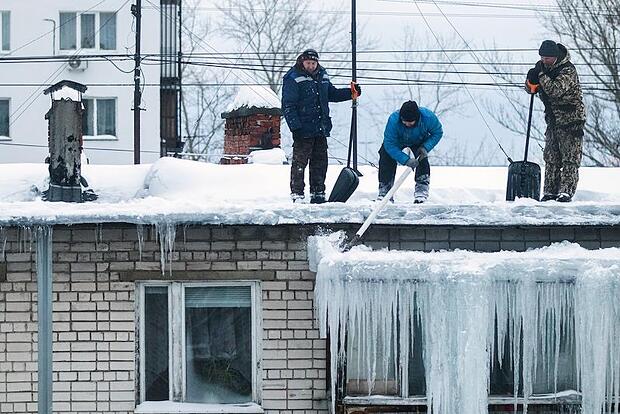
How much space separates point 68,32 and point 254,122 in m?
21.6

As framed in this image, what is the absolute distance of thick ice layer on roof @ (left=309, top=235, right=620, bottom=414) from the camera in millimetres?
7992

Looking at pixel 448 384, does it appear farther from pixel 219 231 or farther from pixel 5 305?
pixel 5 305

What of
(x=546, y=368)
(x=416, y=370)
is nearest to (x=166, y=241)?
(x=416, y=370)

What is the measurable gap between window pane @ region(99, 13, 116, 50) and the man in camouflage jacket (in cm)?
2489

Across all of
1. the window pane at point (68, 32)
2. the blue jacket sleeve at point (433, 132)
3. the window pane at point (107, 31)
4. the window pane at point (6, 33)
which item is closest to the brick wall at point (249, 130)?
the blue jacket sleeve at point (433, 132)

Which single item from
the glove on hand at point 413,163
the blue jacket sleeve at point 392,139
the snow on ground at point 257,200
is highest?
the blue jacket sleeve at point 392,139

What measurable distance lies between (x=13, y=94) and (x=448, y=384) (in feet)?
91.1

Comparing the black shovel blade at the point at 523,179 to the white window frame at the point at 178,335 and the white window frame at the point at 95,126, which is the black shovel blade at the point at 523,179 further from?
the white window frame at the point at 95,126

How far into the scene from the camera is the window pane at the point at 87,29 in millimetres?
33000

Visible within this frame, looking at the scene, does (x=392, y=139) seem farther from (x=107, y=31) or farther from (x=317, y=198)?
(x=107, y=31)

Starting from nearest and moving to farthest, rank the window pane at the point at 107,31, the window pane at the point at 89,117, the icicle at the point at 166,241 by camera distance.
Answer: the icicle at the point at 166,241 < the window pane at the point at 89,117 < the window pane at the point at 107,31

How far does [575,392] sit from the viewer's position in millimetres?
8477

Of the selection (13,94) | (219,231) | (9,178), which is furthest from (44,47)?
(219,231)

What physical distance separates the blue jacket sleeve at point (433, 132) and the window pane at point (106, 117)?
24.1m
